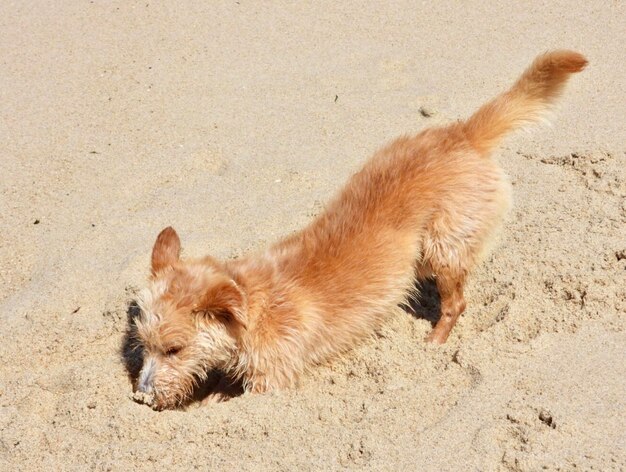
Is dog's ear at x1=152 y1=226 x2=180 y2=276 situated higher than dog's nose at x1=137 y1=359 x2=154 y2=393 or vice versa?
dog's ear at x1=152 y1=226 x2=180 y2=276

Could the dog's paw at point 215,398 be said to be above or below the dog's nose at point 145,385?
below

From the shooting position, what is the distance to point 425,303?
558 centimetres

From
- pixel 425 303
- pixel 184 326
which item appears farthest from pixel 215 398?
pixel 425 303

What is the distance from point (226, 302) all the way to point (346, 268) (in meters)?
0.91

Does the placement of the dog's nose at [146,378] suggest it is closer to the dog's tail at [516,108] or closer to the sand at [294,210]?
the sand at [294,210]

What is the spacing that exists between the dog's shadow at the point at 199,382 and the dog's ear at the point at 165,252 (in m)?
0.42

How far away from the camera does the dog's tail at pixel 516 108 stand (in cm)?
523

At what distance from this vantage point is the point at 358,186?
514 cm

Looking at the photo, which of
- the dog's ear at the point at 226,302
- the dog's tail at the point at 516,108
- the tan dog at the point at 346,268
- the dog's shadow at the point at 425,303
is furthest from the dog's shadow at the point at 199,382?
the dog's tail at the point at 516,108

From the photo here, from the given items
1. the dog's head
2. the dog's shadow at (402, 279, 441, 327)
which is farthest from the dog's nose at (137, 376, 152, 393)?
the dog's shadow at (402, 279, 441, 327)

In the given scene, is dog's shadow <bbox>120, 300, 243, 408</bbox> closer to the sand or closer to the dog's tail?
the sand

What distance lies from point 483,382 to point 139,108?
4.61 m

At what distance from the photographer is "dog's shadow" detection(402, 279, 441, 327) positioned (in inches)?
215

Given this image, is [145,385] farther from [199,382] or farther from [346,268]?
[346,268]
